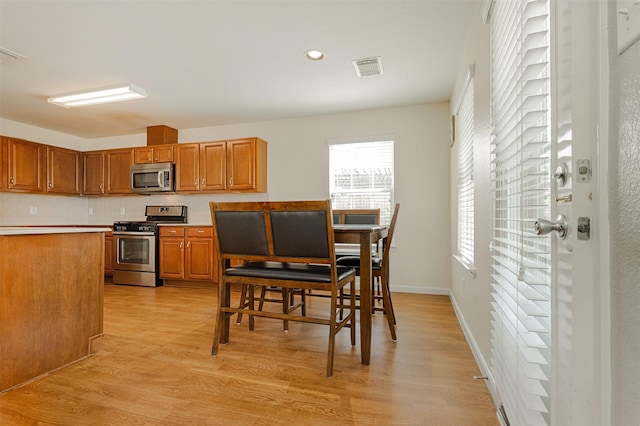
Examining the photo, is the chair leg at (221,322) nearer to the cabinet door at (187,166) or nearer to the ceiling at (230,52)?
the ceiling at (230,52)

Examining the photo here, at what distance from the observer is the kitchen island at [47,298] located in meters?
1.70

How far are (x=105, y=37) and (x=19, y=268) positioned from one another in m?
1.87

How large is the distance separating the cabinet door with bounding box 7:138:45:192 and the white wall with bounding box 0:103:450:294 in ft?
1.21

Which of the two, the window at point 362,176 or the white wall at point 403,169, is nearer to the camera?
the white wall at point 403,169

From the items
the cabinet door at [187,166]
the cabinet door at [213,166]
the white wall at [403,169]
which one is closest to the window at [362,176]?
the white wall at [403,169]

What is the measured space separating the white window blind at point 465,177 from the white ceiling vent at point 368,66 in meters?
0.83

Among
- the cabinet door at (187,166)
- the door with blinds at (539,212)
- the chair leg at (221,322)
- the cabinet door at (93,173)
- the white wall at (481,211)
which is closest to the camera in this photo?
the door with blinds at (539,212)

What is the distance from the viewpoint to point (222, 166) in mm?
4535

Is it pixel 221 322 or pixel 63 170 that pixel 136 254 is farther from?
pixel 221 322

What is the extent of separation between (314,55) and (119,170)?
3952 mm

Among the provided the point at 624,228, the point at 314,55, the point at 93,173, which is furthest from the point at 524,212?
the point at 93,173

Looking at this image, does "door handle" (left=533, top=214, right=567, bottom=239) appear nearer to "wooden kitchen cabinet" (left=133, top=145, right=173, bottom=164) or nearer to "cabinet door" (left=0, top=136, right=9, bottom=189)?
"wooden kitchen cabinet" (left=133, top=145, right=173, bottom=164)

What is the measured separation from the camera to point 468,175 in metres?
2.71

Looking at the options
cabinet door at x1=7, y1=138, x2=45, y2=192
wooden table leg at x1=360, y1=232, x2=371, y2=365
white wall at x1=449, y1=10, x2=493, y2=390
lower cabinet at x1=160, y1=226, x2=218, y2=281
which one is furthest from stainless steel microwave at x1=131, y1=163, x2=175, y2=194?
white wall at x1=449, y1=10, x2=493, y2=390
